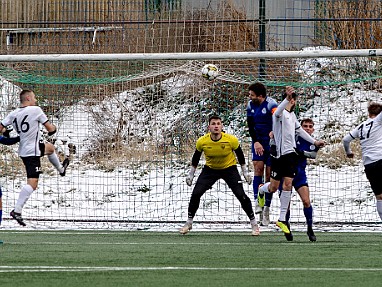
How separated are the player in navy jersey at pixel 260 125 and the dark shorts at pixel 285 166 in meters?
1.63

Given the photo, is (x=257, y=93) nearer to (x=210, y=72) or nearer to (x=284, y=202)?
(x=210, y=72)

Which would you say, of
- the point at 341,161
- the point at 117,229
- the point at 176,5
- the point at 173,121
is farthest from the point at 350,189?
the point at 176,5

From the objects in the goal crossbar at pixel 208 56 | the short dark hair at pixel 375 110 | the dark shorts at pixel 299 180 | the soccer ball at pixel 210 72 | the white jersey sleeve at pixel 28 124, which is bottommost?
the dark shorts at pixel 299 180

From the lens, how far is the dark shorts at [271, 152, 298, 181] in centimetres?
1241

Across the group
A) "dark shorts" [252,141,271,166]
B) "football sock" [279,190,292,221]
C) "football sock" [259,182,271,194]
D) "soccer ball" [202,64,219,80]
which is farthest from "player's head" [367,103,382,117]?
"soccer ball" [202,64,219,80]

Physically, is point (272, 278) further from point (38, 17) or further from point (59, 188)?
point (38, 17)

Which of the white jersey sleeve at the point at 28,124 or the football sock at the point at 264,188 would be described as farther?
the football sock at the point at 264,188

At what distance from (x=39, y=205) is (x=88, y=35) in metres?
4.94

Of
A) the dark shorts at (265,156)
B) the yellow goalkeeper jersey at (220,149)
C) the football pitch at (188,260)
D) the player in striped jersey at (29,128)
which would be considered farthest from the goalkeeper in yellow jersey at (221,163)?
the player in striped jersey at (29,128)

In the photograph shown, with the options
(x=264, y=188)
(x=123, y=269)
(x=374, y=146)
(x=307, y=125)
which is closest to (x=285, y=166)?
(x=264, y=188)

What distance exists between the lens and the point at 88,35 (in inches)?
811

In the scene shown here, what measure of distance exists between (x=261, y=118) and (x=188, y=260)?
5.10 metres

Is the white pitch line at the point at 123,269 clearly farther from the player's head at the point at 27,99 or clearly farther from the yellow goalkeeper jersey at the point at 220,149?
the yellow goalkeeper jersey at the point at 220,149

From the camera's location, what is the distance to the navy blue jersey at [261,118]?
1416 cm
